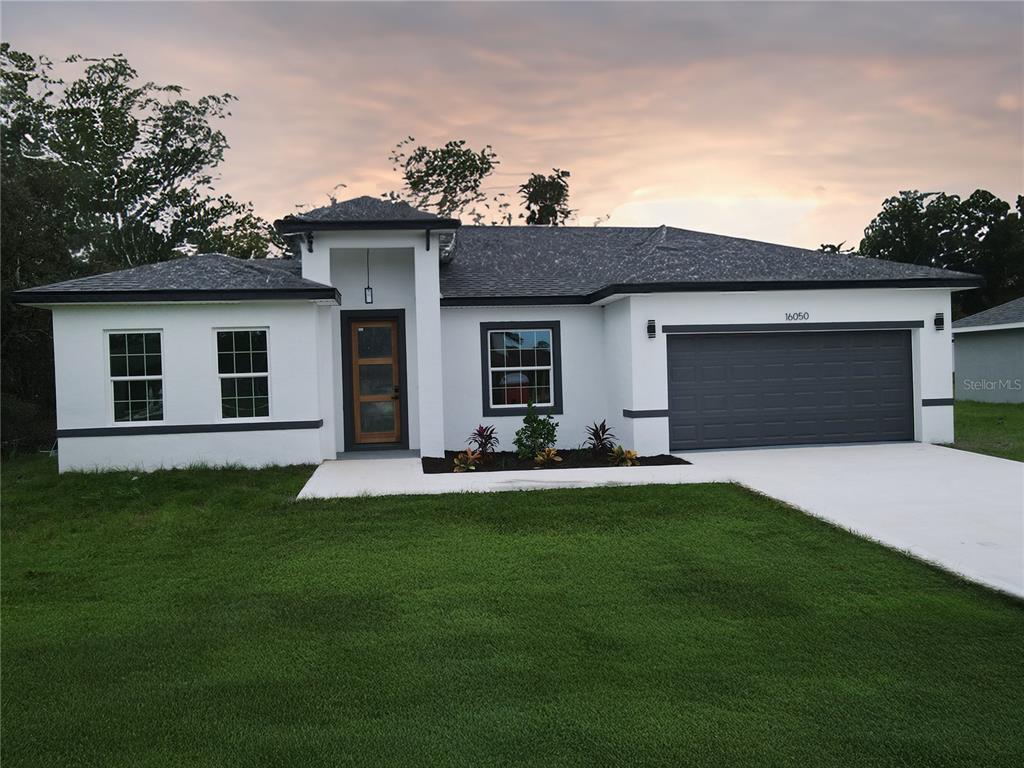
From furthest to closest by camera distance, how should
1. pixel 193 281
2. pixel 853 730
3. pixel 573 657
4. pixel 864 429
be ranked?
1. pixel 864 429
2. pixel 193 281
3. pixel 573 657
4. pixel 853 730

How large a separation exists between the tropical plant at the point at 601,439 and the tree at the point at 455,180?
2097 cm

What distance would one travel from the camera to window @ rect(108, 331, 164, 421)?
12.9 meters

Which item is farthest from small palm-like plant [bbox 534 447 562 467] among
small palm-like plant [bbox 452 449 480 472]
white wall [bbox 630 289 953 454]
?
white wall [bbox 630 289 953 454]

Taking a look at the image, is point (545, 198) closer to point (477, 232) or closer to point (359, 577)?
point (477, 232)

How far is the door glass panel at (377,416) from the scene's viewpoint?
14750 mm

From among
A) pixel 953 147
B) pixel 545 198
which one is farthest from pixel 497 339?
pixel 545 198

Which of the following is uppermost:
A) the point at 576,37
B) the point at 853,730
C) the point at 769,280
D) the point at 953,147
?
the point at 576,37

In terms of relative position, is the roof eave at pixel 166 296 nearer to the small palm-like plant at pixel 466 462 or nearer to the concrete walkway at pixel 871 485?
the concrete walkway at pixel 871 485

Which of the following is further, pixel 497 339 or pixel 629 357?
pixel 497 339

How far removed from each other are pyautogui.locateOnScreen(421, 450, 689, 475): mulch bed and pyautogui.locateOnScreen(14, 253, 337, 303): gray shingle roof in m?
3.23

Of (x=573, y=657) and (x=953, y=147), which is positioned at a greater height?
(x=953, y=147)

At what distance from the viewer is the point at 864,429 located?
14273 millimetres

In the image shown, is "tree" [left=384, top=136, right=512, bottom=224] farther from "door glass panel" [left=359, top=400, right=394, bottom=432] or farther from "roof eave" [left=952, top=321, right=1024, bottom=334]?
"door glass panel" [left=359, top=400, right=394, bottom=432]

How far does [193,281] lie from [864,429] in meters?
11.6
